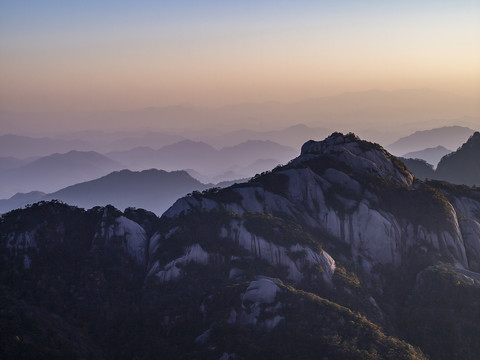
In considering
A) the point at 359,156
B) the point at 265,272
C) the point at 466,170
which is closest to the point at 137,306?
the point at 265,272

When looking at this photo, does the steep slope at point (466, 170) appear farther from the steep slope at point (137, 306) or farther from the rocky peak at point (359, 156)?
the steep slope at point (137, 306)

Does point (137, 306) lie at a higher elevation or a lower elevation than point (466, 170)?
higher

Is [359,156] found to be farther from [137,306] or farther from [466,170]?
[466,170]

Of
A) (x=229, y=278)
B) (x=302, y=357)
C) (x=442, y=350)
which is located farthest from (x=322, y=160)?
(x=302, y=357)

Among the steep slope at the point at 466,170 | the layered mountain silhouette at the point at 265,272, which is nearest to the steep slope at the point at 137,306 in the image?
the layered mountain silhouette at the point at 265,272

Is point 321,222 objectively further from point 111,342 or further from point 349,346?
point 111,342

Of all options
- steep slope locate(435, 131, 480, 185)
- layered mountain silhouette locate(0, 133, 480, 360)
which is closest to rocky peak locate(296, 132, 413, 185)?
layered mountain silhouette locate(0, 133, 480, 360)

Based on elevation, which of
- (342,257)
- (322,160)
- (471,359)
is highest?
(322,160)

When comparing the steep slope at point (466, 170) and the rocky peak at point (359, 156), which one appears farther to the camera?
the steep slope at point (466, 170)

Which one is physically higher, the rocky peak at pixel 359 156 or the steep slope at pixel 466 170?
the rocky peak at pixel 359 156
